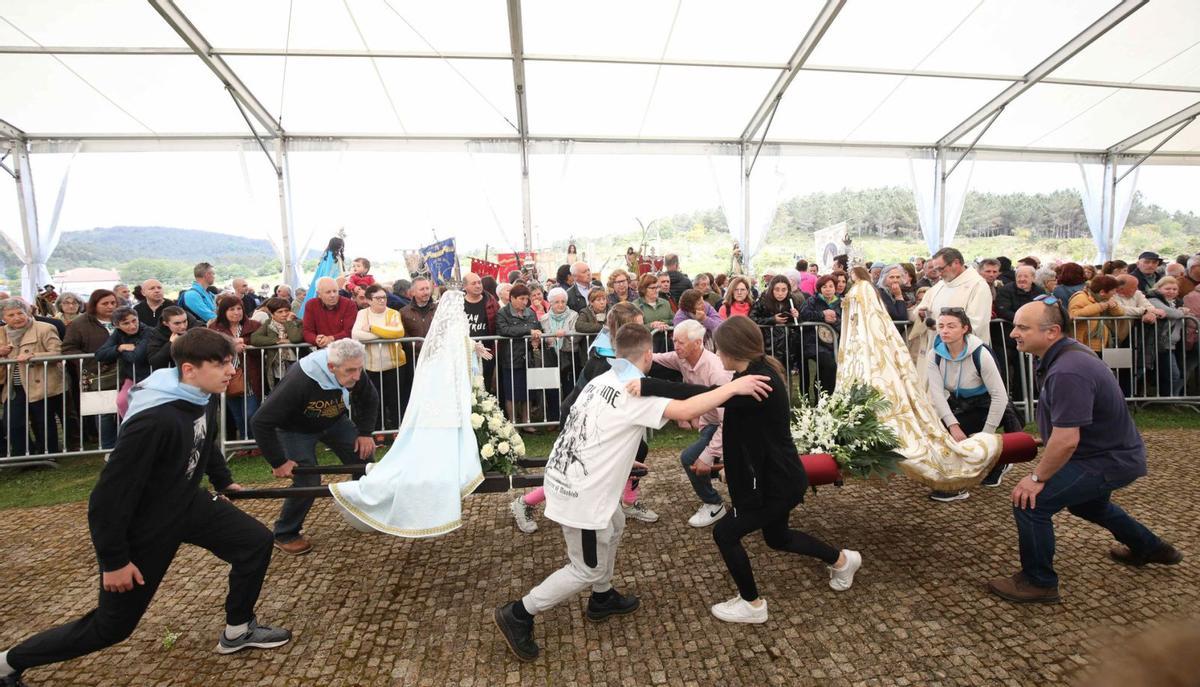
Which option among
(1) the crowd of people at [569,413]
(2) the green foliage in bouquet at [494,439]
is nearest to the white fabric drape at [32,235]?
(1) the crowd of people at [569,413]

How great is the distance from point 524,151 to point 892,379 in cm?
1429

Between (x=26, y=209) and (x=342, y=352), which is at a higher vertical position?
(x=26, y=209)

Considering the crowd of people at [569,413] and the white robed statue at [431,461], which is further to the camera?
the white robed statue at [431,461]

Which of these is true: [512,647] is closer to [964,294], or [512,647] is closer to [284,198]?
[964,294]

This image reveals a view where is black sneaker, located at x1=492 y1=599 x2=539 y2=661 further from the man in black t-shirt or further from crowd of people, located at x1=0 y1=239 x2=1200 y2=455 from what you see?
the man in black t-shirt

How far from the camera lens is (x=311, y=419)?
4578 millimetres

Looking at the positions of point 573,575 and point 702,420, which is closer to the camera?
point 573,575

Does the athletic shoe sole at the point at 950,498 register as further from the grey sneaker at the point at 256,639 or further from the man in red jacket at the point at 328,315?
the man in red jacket at the point at 328,315

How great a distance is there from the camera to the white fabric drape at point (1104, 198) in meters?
20.2

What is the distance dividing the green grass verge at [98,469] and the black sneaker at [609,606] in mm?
3302

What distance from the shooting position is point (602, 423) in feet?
10.6

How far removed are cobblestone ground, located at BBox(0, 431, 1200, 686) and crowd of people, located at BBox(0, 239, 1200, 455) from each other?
237 cm

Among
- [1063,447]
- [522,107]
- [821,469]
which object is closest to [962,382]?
[1063,447]

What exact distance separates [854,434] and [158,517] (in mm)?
4295
